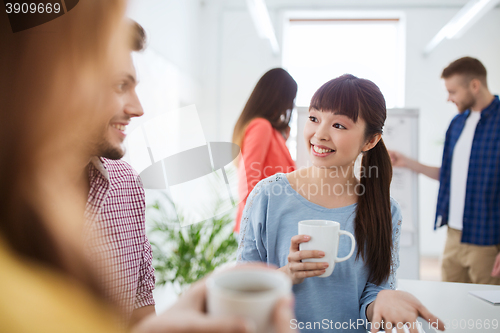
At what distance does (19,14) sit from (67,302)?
34cm

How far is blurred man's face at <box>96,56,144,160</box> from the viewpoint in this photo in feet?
2.15

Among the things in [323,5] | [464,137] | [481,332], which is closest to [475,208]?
[464,137]

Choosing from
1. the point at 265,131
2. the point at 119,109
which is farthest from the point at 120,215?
the point at 265,131

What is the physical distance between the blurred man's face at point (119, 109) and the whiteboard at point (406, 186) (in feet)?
6.25

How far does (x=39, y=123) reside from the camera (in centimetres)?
42

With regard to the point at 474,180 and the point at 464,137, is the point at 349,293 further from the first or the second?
the point at 464,137

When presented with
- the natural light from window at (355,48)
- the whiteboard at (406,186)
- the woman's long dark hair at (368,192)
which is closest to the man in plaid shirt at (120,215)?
the woman's long dark hair at (368,192)

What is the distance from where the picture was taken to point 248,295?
0.28 meters

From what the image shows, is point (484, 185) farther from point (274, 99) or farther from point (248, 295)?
point (248, 295)

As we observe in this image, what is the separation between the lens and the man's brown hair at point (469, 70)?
2047 millimetres

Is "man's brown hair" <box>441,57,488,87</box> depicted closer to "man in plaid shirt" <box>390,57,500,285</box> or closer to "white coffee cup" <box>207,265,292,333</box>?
"man in plaid shirt" <box>390,57,500,285</box>

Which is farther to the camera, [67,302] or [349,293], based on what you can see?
[349,293]

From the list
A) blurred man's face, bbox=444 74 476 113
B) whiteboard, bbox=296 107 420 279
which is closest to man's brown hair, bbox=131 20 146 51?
whiteboard, bbox=296 107 420 279

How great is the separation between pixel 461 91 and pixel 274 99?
139cm
